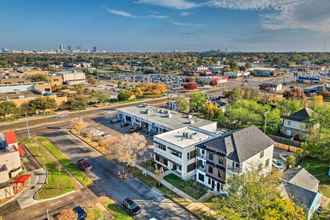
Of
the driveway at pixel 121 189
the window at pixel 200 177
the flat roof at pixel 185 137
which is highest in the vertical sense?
the flat roof at pixel 185 137

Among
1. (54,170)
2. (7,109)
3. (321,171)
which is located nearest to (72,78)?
(7,109)

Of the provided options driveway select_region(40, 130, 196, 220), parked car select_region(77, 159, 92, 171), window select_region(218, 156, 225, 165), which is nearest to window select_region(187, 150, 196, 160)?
window select_region(218, 156, 225, 165)

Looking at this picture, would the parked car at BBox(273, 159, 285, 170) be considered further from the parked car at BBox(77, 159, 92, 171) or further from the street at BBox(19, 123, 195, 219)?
the parked car at BBox(77, 159, 92, 171)

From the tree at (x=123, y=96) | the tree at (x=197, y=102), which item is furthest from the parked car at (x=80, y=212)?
the tree at (x=123, y=96)

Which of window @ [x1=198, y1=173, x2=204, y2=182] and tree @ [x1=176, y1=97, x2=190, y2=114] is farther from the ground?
tree @ [x1=176, y1=97, x2=190, y2=114]

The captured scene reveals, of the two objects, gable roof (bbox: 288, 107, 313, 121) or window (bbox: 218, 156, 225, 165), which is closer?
window (bbox: 218, 156, 225, 165)

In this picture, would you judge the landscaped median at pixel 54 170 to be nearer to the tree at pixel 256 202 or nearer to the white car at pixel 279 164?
the tree at pixel 256 202
